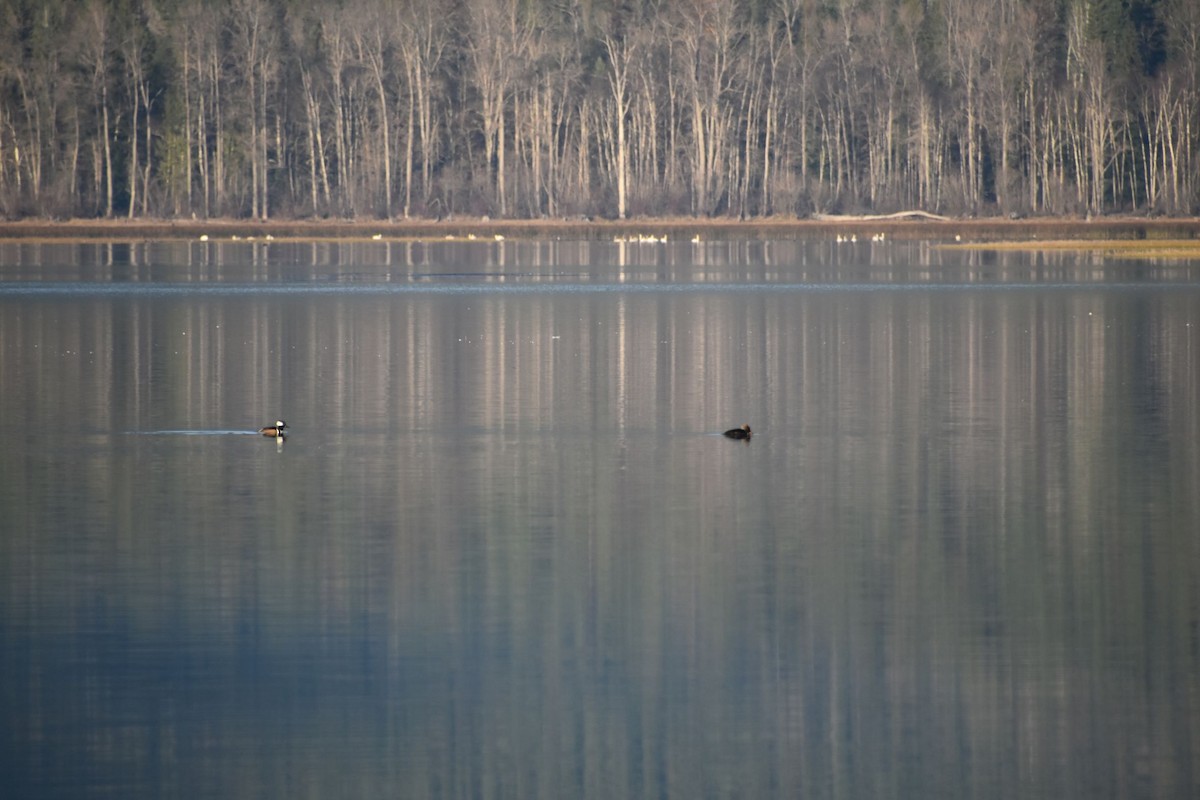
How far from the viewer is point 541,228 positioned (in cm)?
8600

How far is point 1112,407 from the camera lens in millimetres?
21156

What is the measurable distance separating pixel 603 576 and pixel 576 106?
3292 inches

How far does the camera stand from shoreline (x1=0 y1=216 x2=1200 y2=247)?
271 feet

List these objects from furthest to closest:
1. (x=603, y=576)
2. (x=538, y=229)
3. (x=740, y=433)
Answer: (x=538, y=229) → (x=740, y=433) → (x=603, y=576)

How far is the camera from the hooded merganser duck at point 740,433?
1851 centimetres

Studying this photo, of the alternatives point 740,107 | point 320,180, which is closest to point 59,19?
point 320,180

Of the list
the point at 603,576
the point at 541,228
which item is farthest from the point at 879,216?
the point at 603,576

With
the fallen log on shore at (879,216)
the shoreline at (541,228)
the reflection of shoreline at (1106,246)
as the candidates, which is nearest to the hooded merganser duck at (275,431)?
the reflection of shoreline at (1106,246)

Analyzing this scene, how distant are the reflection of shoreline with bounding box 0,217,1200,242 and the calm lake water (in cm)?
5635

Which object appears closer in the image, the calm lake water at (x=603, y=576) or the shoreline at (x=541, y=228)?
the calm lake water at (x=603, y=576)

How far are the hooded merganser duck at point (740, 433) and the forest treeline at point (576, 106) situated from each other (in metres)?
68.4

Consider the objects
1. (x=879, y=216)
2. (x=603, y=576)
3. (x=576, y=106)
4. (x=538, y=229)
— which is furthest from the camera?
(x=576, y=106)

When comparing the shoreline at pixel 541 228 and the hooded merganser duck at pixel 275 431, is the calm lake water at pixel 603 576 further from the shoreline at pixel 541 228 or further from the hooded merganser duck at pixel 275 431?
the shoreline at pixel 541 228

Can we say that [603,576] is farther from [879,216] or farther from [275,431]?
[879,216]
